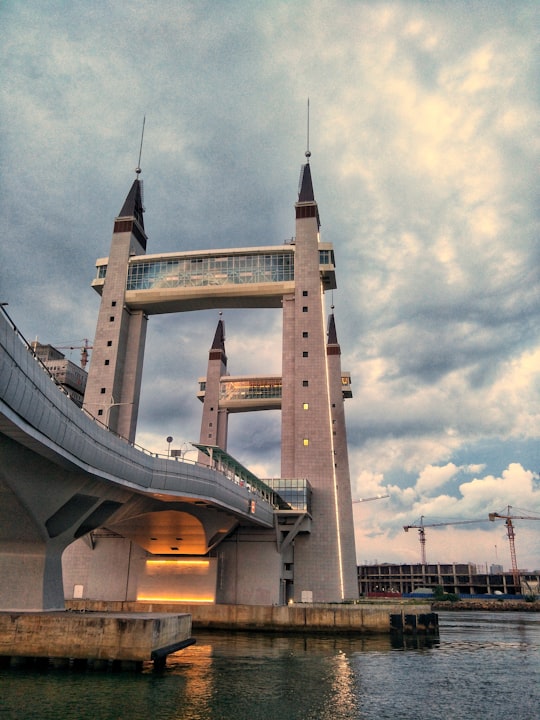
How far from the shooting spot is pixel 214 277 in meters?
87.8

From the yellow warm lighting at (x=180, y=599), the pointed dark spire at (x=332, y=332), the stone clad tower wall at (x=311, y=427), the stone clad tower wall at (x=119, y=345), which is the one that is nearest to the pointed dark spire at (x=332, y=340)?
the pointed dark spire at (x=332, y=332)

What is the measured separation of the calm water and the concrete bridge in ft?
26.0

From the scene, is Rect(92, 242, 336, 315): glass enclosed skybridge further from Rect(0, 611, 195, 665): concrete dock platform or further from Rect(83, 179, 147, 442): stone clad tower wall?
Rect(0, 611, 195, 665): concrete dock platform

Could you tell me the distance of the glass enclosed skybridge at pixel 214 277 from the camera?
87.1 m

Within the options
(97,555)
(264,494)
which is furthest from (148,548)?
(264,494)

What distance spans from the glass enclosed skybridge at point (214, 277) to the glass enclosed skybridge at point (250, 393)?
130 feet

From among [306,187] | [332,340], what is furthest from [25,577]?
[332,340]

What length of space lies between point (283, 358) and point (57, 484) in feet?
172

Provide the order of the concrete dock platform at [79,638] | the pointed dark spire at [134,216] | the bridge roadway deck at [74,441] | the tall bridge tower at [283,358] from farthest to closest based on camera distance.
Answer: the pointed dark spire at [134,216]
the tall bridge tower at [283,358]
the concrete dock platform at [79,638]
the bridge roadway deck at [74,441]

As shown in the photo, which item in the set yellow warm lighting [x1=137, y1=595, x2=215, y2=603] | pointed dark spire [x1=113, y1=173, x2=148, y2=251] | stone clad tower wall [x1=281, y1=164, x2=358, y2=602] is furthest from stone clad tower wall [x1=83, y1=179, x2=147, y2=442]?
stone clad tower wall [x1=281, y1=164, x2=358, y2=602]

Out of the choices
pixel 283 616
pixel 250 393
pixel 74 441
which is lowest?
pixel 283 616

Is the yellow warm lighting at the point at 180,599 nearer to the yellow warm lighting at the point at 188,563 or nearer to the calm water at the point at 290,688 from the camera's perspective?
the yellow warm lighting at the point at 188,563

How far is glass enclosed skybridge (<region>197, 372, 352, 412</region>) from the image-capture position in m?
128

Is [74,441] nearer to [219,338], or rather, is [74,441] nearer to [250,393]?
[250,393]
